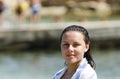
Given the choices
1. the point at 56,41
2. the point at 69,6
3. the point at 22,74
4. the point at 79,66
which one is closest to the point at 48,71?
the point at 22,74

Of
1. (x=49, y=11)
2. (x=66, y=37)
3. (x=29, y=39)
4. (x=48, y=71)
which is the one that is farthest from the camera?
(x=49, y=11)

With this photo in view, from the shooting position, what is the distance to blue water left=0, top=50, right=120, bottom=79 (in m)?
10.4

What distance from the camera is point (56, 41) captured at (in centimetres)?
1365

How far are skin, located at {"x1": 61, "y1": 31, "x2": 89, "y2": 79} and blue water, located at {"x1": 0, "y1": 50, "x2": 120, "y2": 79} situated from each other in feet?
21.7

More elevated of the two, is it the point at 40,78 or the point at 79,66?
the point at 79,66

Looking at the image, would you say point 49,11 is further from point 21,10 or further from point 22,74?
point 22,74

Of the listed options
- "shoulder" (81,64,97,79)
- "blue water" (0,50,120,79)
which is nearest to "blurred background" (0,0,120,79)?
"blue water" (0,50,120,79)

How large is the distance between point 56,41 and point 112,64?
2510mm

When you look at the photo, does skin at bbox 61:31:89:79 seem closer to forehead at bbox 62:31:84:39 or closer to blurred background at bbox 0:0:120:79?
forehead at bbox 62:31:84:39

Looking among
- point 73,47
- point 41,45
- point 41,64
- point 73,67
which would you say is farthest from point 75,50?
point 41,45

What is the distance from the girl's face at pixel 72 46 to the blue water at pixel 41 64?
664cm

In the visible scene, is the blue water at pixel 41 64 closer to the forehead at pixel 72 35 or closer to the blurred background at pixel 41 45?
the blurred background at pixel 41 45

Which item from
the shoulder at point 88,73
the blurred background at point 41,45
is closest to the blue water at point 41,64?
the blurred background at point 41,45

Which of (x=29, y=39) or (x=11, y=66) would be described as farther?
(x=29, y=39)
